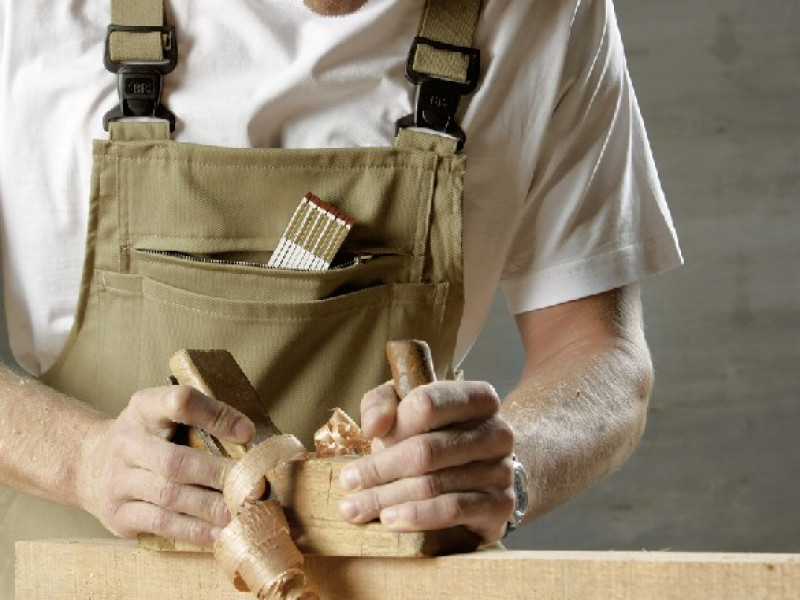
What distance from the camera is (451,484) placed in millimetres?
1256


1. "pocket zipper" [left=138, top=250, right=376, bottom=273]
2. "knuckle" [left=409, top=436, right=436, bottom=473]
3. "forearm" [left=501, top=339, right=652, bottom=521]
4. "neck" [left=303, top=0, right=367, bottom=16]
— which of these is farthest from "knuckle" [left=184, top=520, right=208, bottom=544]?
"neck" [left=303, top=0, right=367, bottom=16]

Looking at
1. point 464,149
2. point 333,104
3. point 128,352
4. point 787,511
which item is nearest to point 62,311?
point 128,352

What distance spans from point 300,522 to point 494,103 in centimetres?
84

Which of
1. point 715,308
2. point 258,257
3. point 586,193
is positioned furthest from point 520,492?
point 715,308

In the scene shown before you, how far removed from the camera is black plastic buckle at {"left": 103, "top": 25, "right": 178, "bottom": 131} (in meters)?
1.72

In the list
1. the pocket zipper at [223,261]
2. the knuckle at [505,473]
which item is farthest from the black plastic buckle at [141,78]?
the knuckle at [505,473]

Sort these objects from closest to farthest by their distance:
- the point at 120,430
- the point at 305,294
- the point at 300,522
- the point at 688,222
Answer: the point at 300,522, the point at 120,430, the point at 305,294, the point at 688,222

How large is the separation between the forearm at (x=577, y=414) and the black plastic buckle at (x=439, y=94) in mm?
364

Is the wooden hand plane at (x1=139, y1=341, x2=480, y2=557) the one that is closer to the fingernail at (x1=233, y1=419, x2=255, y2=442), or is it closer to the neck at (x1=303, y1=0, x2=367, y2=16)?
the fingernail at (x1=233, y1=419, x2=255, y2=442)

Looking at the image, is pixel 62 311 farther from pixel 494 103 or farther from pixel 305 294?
pixel 494 103

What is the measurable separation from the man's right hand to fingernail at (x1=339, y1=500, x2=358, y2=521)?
12 cm

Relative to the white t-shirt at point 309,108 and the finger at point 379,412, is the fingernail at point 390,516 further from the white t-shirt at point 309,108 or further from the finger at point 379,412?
the white t-shirt at point 309,108

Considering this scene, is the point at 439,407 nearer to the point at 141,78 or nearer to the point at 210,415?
the point at 210,415

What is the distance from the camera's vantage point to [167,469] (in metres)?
1.30
